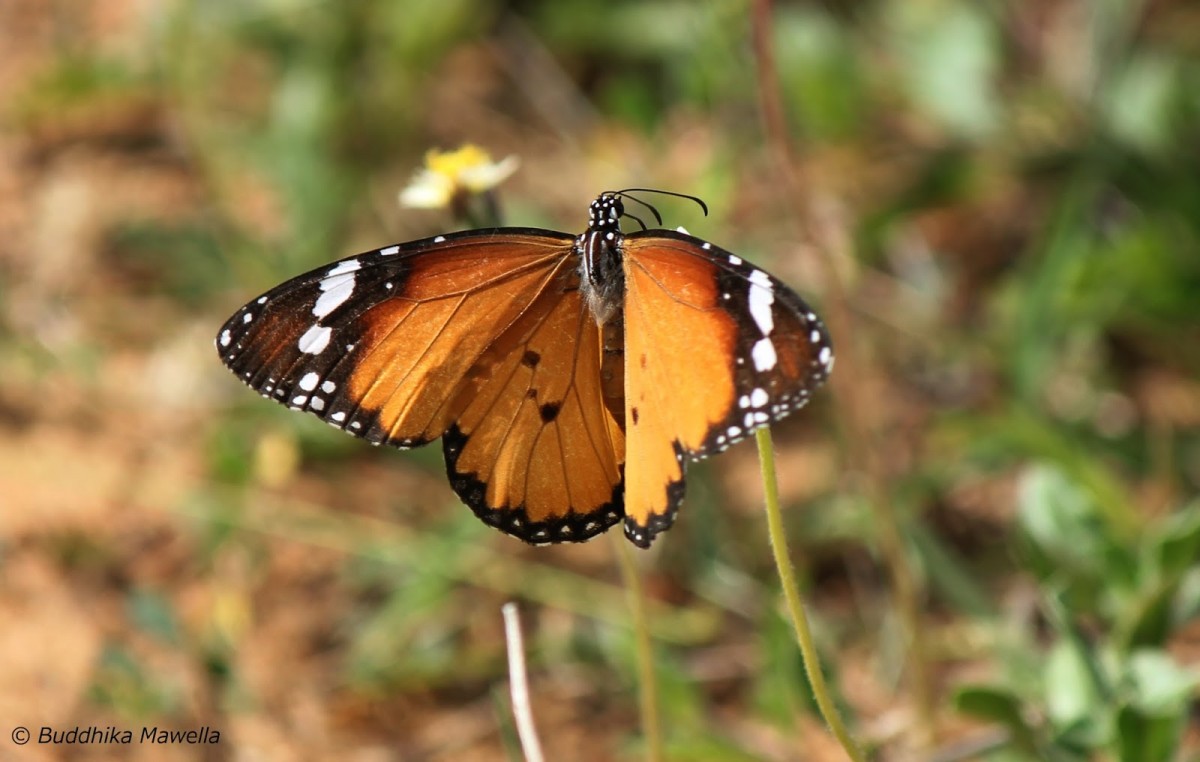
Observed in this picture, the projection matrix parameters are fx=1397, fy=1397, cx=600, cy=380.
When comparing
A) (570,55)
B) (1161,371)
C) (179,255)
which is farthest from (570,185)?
(1161,371)

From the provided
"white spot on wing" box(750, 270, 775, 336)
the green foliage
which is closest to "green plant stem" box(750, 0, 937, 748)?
the green foliage

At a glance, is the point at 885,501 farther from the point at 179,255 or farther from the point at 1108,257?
the point at 179,255

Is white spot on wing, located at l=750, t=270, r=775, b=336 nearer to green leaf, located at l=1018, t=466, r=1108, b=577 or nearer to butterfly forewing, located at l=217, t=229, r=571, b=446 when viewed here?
butterfly forewing, located at l=217, t=229, r=571, b=446

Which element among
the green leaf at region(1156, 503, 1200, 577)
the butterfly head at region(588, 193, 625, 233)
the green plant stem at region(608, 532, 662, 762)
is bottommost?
the green plant stem at region(608, 532, 662, 762)

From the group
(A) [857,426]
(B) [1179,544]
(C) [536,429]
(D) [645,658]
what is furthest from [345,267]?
(B) [1179,544]

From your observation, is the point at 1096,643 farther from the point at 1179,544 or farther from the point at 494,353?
the point at 494,353
